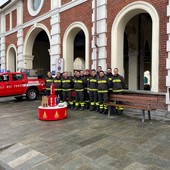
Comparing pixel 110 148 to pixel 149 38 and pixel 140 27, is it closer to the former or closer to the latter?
pixel 140 27

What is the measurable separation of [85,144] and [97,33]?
21.2 feet

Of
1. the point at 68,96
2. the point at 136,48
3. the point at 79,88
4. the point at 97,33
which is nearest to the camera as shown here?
the point at 79,88

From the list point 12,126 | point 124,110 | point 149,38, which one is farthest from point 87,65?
point 149,38

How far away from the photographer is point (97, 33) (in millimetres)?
9828

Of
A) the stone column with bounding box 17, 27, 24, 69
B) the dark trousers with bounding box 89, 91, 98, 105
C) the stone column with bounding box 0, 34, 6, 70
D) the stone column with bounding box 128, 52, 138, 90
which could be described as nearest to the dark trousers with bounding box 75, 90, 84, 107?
the dark trousers with bounding box 89, 91, 98, 105

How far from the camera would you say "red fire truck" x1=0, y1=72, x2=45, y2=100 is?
11.6 m

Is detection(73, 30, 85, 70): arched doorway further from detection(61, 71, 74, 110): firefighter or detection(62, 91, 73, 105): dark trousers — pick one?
detection(62, 91, 73, 105): dark trousers

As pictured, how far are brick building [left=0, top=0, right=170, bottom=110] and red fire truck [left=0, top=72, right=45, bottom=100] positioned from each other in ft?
5.57

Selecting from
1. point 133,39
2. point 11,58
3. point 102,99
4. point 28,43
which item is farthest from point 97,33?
point 11,58

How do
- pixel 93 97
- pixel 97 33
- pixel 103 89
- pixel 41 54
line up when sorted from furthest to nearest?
pixel 41 54 < pixel 97 33 < pixel 93 97 < pixel 103 89

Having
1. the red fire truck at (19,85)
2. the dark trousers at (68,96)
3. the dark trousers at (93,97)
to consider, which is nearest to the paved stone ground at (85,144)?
the dark trousers at (93,97)

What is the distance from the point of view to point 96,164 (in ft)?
12.2

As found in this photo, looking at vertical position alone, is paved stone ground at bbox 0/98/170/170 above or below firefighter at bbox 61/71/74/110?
below

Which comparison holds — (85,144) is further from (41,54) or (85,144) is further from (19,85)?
(41,54)
